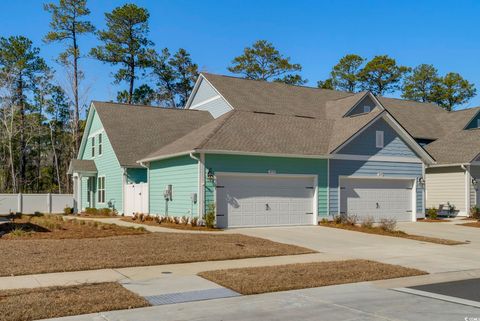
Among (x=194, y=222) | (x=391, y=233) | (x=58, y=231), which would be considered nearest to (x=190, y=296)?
(x=58, y=231)

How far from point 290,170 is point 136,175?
9.87m

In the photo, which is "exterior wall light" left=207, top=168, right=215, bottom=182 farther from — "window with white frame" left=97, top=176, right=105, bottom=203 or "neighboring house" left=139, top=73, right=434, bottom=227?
"window with white frame" left=97, top=176, right=105, bottom=203

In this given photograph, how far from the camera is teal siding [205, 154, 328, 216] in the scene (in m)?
20.2

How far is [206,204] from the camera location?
20.0 metres

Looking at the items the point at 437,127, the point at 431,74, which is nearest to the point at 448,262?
the point at 437,127

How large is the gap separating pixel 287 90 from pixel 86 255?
2289 centimetres

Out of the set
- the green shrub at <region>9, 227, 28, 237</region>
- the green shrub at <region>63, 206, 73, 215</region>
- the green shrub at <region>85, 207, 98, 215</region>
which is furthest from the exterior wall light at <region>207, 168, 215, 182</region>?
the green shrub at <region>63, 206, 73, 215</region>

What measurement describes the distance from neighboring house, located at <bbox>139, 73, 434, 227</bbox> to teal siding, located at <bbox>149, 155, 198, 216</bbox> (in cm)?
4

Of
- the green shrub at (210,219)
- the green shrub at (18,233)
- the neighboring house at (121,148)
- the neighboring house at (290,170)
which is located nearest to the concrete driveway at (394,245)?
the green shrub at (210,219)

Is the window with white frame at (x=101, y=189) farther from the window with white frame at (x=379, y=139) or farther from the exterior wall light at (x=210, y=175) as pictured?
the window with white frame at (x=379, y=139)

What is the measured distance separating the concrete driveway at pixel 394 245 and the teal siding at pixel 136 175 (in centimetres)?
977

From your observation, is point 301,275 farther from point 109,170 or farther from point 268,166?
point 109,170

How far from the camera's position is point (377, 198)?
24234 millimetres

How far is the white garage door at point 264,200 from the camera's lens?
20.5 metres
